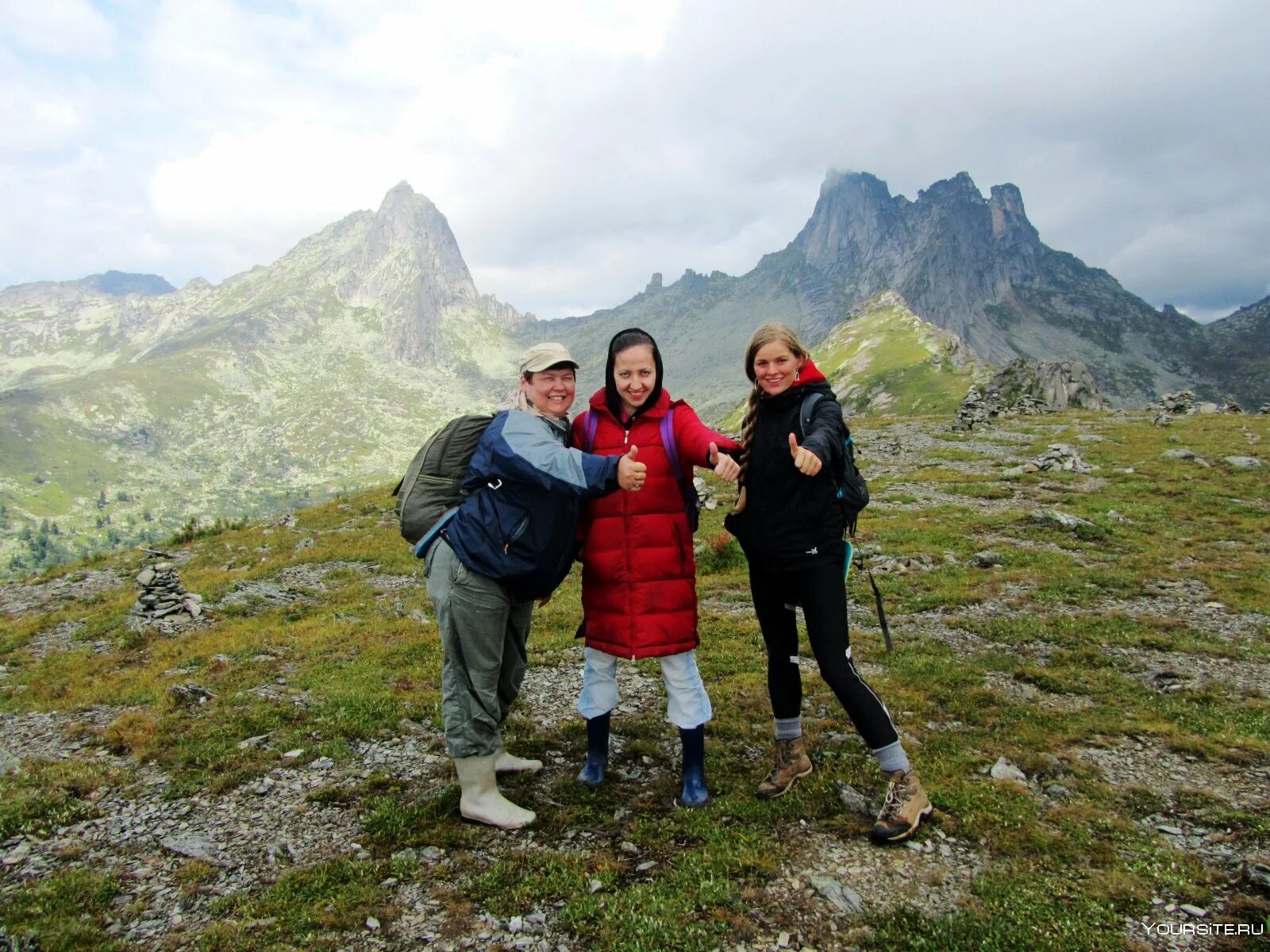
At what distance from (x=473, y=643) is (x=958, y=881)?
5.06 meters

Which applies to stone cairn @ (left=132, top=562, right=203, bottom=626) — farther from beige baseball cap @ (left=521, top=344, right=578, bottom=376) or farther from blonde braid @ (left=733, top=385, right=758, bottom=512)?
blonde braid @ (left=733, top=385, right=758, bottom=512)

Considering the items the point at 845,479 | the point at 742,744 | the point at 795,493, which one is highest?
the point at 845,479

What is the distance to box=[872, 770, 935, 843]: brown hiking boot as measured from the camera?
6352mm

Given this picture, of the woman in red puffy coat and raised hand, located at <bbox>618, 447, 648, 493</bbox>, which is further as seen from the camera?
the woman in red puffy coat

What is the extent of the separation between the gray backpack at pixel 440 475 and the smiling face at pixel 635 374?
1.42 meters

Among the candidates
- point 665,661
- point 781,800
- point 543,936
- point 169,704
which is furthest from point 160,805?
point 781,800

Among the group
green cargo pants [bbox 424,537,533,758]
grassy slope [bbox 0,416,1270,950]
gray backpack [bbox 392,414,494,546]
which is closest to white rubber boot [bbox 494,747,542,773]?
grassy slope [bbox 0,416,1270,950]

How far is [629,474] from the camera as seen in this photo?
20.1 feet

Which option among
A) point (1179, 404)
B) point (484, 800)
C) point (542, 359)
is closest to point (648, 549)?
point (542, 359)

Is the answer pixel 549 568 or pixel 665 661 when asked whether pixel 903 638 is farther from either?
pixel 549 568

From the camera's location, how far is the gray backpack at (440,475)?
22.0 ft

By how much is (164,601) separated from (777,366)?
18.2 m

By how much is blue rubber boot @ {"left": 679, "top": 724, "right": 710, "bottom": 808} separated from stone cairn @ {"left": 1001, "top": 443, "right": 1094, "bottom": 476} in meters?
30.1

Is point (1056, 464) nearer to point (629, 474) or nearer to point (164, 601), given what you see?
point (629, 474)
